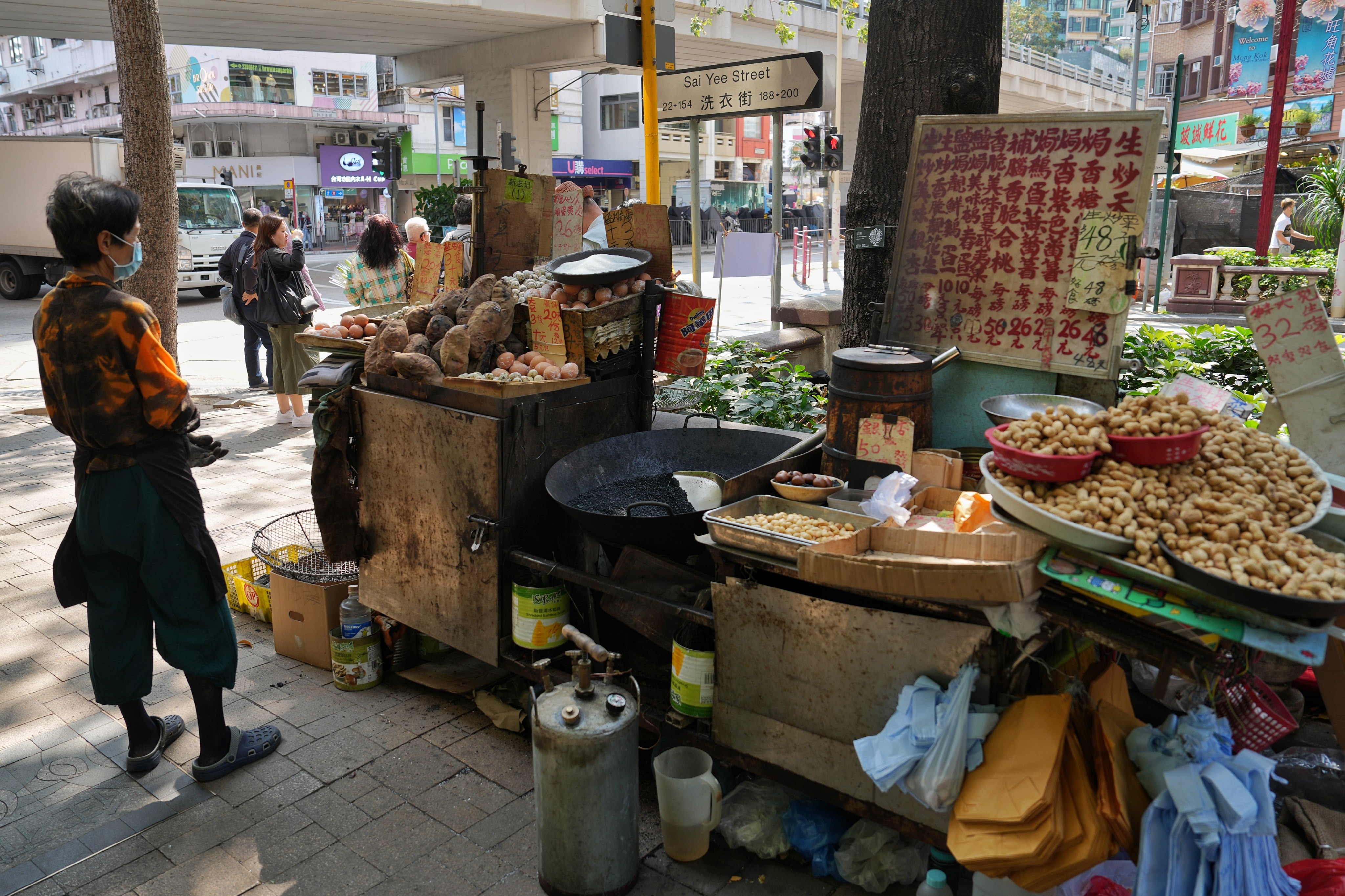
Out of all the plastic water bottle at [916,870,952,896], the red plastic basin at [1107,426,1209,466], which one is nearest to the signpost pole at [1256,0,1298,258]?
the red plastic basin at [1107,426,1209,466]

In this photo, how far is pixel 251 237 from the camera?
30.9ft

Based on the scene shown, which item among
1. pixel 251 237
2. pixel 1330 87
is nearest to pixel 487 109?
pixel 251 237

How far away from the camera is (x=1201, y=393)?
299 cm

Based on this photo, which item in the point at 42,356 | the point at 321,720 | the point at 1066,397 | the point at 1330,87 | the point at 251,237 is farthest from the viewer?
the point at 1330,87

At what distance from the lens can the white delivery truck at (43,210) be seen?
1792cm

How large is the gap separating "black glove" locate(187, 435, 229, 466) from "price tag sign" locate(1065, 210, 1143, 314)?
320 centimetres

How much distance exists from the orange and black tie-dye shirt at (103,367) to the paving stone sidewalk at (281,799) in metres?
1.22

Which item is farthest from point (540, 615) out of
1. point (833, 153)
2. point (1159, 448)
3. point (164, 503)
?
point (833, 153)

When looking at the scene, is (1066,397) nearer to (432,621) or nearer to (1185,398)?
(1185,398)

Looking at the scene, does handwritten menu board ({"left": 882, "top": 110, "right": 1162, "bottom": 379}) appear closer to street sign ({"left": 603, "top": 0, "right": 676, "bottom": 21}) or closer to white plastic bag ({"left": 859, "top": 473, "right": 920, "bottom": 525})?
white plastic bag ({"left": 859, "top": 473, "right": 920, "bottom": 525})

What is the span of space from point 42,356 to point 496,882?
226cm

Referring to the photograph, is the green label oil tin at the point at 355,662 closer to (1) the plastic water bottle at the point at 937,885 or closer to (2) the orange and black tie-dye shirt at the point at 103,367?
(2) the orange and black tie-dye shirt at the point at 103,367

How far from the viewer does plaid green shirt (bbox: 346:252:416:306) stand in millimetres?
6168

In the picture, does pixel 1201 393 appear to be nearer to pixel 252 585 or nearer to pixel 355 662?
pixel 355 662
